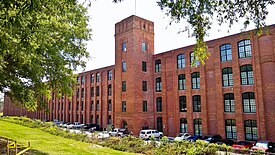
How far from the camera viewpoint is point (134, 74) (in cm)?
3766

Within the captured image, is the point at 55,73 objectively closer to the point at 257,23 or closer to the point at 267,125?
the point at 257,23

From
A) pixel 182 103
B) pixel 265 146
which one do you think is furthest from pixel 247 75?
Answer: pixel 182 103

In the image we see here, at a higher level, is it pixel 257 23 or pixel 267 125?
pixel 257 23

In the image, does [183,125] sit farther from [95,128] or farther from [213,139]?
[95,128]

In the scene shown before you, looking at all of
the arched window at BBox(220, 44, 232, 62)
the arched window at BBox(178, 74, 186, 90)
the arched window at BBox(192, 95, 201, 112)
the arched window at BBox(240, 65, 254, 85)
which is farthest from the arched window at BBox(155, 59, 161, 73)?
the arched window at BBox(240, 65, 254, 85)

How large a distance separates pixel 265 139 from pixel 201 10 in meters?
Result: 25.9

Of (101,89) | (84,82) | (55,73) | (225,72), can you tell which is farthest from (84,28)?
(84,82)

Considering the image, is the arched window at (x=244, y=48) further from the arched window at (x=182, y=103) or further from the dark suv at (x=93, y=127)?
the dark suv at (x=93, y=127)

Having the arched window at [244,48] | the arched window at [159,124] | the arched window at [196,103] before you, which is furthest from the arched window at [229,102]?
the arched window at [159,124]

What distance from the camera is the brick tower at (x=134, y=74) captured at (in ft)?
121

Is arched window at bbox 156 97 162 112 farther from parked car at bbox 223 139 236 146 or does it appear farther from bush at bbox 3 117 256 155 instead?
bush at bbox 3 117 256 155

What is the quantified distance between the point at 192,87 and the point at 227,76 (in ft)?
17.6

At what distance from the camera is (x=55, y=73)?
1431 centimetres

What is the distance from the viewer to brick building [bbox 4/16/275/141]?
27.8 m
